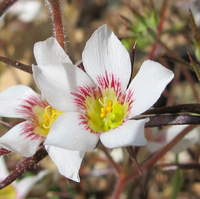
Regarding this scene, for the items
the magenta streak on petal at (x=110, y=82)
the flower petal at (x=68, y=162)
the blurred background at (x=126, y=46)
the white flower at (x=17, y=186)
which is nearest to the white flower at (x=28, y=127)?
the flower petal at (x=68, y=162)

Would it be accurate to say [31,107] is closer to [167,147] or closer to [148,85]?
[148,85]

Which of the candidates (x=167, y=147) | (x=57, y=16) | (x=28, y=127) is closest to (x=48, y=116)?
(x=28, y=127)

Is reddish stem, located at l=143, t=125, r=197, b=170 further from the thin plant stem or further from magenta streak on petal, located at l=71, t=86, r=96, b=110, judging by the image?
the thin plant stem

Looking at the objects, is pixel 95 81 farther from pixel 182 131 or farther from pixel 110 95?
pixel 182 131

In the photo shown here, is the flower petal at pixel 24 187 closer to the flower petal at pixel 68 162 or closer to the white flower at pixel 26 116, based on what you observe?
the white flower at pixel 26 116

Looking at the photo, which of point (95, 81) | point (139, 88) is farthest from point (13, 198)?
point (139, 88)

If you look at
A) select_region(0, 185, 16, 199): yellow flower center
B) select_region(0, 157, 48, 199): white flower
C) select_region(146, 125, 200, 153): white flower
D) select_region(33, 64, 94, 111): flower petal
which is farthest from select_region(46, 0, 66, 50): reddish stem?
select_region(0, 185, 16, 199): yellow flower center
